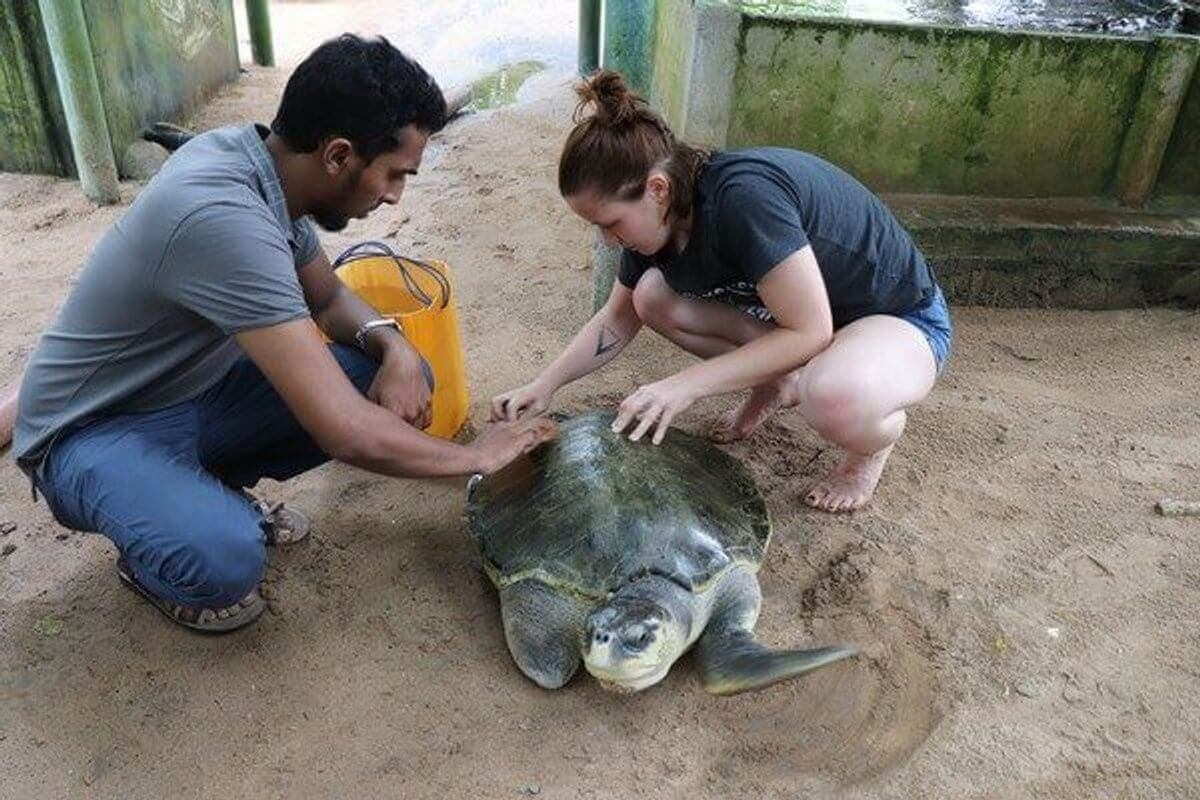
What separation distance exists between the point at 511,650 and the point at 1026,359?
6.85ft

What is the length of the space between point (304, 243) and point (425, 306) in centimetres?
48

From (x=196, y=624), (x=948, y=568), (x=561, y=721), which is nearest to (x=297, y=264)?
(x=196, y=624)

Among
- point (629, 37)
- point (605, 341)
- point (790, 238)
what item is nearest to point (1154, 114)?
point (629, 37)

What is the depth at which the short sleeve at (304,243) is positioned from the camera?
2.01m

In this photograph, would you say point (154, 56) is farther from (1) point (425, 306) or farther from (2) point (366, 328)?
(2) point (366, 328)

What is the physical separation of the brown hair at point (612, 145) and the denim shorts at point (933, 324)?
0.74 meters

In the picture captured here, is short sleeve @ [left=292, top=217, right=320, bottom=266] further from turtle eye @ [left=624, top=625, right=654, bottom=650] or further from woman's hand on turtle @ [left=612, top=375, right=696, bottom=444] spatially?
turtle eye @ [left=624, top=625, right=654, bottom=650]

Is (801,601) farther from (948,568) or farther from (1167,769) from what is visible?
(1167,769)

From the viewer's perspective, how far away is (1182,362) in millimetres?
3006

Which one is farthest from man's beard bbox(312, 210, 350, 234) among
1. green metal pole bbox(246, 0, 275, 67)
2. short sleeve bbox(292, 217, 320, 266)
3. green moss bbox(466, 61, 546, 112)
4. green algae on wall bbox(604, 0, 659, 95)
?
green metal pole bbox(246, 0, 275, 67)

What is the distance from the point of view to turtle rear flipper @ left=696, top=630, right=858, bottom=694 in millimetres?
1517

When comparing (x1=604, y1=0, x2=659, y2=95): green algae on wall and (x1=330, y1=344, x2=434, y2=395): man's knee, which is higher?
(x1=604, y1=0, x2=659, y2=95): green algae on wall

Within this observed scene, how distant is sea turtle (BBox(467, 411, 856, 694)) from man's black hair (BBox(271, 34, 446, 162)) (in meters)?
0.79

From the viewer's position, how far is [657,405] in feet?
6.46
